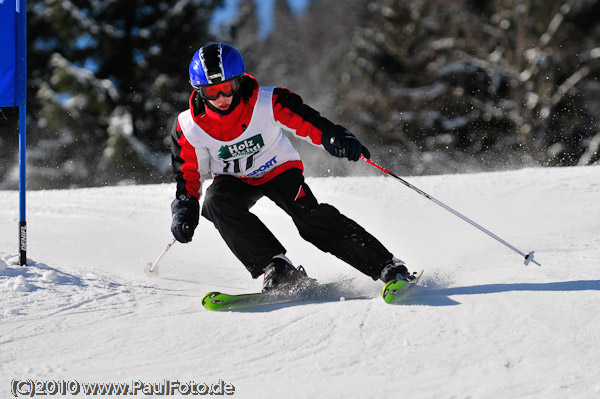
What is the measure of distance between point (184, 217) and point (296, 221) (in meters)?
0.58

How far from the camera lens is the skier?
3.23m

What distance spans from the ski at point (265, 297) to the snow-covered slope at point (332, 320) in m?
0.07

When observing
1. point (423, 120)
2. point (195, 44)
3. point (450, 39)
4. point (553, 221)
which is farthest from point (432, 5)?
point (553, 221)

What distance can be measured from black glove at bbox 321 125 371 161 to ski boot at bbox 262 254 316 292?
2.05 ft

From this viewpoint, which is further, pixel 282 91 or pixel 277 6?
pixel 277 6

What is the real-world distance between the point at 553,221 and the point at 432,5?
769 inches

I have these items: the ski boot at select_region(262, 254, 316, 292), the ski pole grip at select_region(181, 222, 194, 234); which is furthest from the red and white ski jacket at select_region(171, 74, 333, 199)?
the ski boot at select_region(262, 254, 316, 292)

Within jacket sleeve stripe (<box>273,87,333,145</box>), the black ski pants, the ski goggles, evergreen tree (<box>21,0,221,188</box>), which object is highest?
evergreen tree (<box>21,0,221,188</box>)

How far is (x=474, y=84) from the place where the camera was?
21000 mm

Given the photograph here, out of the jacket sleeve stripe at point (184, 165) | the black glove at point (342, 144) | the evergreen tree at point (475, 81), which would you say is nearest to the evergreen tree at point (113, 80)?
the evergreen tree at point (475, 81)

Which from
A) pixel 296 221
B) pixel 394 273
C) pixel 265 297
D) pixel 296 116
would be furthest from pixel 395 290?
pixel 296 116

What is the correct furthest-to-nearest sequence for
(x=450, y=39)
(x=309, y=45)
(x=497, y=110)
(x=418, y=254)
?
(x=309, y=45), (x=450, y=39), (x=497, y=110), (x=418, y=254)

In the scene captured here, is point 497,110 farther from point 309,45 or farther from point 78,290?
point 309,45

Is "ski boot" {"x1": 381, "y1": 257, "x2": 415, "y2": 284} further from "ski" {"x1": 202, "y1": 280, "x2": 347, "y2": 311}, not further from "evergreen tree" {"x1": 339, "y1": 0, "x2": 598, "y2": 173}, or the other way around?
"evergreen tree" {"x1": 339, "y1": 0, "x2": 598, "y2": 173}
